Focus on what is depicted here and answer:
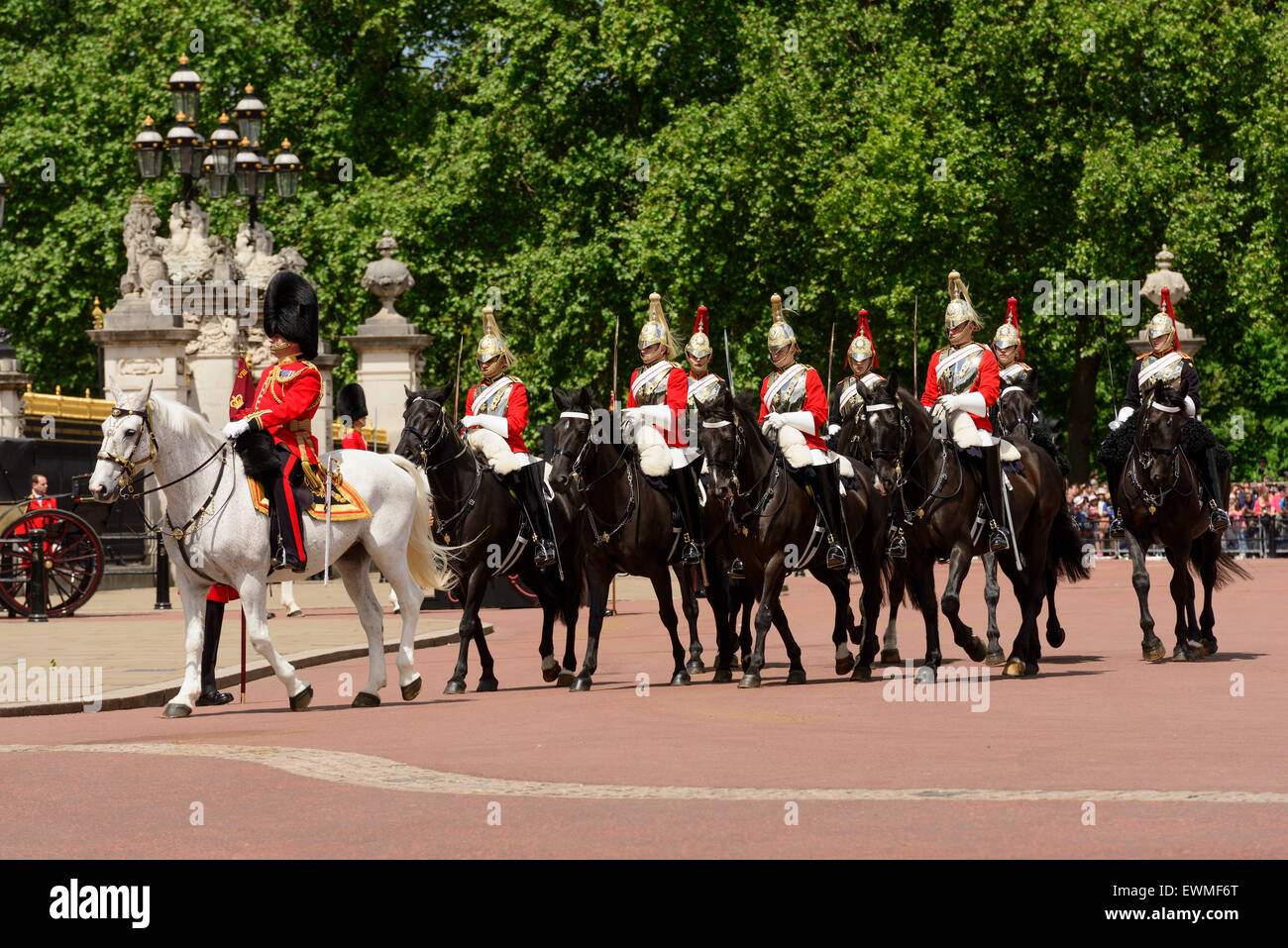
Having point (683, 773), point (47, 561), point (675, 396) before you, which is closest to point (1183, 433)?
point (675, 396)

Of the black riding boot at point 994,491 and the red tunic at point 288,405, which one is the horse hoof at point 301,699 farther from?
the black riding boot at point 994,491

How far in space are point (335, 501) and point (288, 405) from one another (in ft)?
2.34

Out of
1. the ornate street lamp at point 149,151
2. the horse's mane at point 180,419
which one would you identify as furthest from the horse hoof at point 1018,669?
the ornate street lamp at point 149,151

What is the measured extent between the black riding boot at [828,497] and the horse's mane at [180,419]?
183 inches

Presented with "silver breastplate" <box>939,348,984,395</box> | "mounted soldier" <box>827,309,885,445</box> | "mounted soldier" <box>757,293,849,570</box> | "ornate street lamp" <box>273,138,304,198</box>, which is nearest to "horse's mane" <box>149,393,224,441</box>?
"mounted soldier" <box>757,293,849,570</box>

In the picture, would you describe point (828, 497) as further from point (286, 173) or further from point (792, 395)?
point (286, 173)

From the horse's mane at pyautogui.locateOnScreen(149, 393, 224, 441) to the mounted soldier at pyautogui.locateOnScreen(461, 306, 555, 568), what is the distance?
3152 mm

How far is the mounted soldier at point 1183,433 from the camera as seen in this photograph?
56.1 ft

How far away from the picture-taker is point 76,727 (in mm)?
12562

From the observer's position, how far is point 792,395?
51.7ft

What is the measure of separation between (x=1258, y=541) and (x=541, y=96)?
18.4 meters

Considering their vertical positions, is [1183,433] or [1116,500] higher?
[1183,433]

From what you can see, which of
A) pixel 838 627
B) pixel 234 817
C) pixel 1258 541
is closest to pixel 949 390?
pixel 838 627
